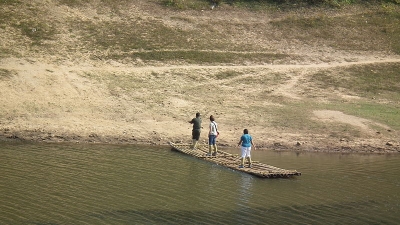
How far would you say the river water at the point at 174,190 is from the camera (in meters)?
18.6

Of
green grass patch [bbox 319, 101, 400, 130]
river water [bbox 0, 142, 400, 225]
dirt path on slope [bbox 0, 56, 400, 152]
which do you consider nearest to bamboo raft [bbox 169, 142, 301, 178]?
river water [bbox 0, 142, 400, 225]

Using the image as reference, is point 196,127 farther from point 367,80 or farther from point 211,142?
point 367,80

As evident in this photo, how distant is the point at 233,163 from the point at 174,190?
5.72 metres

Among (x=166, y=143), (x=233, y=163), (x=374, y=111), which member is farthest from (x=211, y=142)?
(x=374, y=111)

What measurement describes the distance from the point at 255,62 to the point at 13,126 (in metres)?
20.2

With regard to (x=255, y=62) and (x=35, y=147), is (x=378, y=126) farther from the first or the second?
(x=35, y=147)

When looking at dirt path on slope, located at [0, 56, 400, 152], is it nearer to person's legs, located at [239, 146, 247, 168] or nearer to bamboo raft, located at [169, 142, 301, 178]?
bamboo raft, located at [169, 142, 301, 178]

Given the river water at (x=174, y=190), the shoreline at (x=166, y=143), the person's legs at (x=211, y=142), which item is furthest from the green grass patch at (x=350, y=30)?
the person's legs at (x=211, y=142)

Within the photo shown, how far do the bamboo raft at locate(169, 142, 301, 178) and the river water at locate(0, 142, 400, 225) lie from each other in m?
0.35

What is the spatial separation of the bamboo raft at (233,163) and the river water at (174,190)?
0.35 metres

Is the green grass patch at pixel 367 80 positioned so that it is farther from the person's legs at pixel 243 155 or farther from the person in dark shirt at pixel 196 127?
the person's legs at pixel 243 155

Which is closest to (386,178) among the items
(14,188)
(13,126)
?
(14,188)

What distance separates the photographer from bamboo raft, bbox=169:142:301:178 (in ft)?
80.2

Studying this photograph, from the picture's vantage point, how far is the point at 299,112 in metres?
36.8
